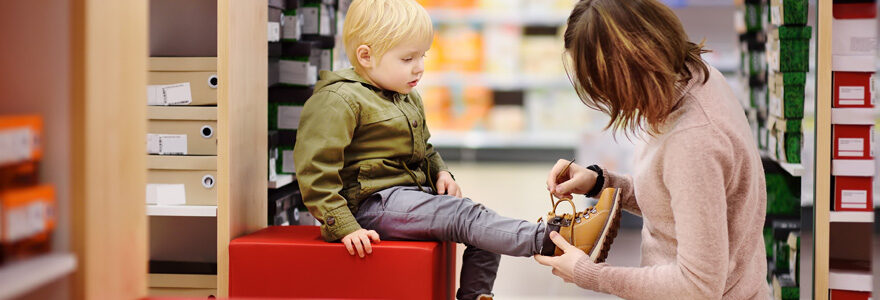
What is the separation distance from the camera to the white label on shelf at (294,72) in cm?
285

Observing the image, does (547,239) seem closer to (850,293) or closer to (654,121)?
(654,121)

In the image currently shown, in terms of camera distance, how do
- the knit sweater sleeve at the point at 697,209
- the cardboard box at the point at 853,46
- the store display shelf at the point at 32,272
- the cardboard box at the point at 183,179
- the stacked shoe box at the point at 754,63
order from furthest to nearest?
the stacked shoe box at the point at 754,63
the cardboard box at the point at 183,179
the cardboard box at the point at 853,46
the knit sweater sleeve at the point at 697,209
the store display shelf at the point at 32,272

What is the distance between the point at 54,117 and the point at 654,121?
3.36 feet

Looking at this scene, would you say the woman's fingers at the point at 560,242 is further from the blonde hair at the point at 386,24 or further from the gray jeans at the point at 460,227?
the blonde hair at the point at 386,24

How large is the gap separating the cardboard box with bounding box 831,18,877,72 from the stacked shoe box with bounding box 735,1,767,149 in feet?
2.67

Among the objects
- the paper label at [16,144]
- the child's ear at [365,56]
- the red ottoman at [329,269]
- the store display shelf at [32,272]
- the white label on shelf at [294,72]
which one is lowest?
the red ottoman at [329,269]

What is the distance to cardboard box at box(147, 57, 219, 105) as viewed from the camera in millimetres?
2500

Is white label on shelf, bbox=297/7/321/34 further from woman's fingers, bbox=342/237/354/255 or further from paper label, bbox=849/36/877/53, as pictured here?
paper label, bbox=849/36/877/53

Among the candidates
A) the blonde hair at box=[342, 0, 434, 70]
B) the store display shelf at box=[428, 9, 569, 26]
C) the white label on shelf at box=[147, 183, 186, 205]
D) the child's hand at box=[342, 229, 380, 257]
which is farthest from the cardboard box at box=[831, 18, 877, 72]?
the store display shelf at box=[428, 9, 569, 26]

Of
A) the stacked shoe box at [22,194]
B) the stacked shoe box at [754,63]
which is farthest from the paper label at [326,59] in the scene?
the stacked shoe box at [22,194]

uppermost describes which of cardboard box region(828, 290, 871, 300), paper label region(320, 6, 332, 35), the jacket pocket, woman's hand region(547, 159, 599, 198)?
A: paper label region(320, 6, 332, 35)

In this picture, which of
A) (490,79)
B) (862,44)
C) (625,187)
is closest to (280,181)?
(625,187)

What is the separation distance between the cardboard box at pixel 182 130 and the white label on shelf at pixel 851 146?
1759 millimetres

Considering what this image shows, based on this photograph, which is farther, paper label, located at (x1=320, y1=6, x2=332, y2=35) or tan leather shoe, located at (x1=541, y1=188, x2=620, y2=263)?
paper label, located at (x1=320, y1=6, x2=332, y2=35)
